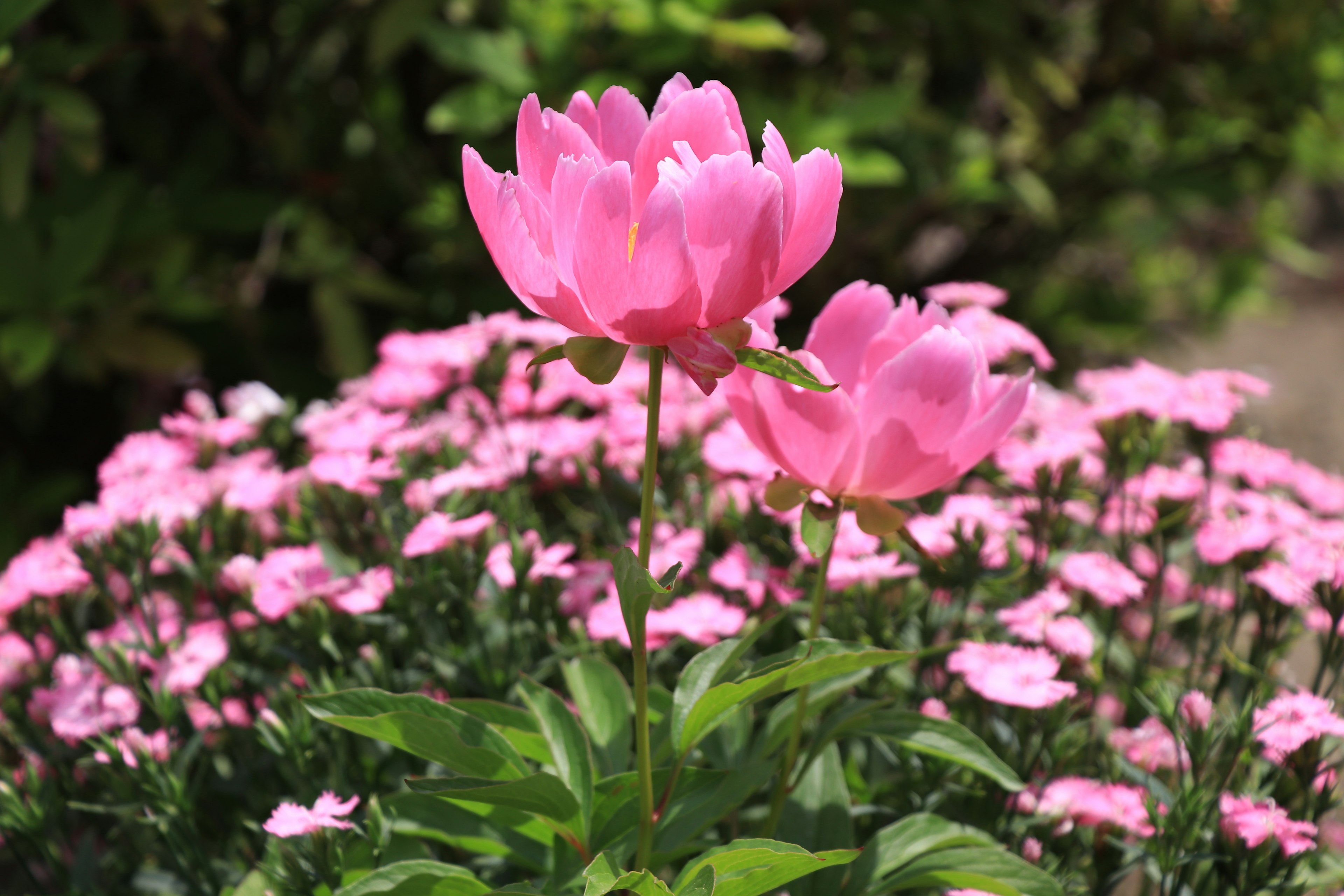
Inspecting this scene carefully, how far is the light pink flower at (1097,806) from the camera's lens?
89cm

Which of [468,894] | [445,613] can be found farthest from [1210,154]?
[468,894]

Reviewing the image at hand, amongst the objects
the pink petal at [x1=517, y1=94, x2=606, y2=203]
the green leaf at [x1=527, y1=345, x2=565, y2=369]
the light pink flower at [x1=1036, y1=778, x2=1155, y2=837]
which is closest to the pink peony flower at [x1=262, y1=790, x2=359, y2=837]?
the green leaf at [x1=527, y1=345, x2=565, y2=369]

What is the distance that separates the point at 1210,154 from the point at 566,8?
1904 mm

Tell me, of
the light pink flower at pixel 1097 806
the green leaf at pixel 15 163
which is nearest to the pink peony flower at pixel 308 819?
the light pink flower at pixel 1097 806

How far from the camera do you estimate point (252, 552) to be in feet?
4.17

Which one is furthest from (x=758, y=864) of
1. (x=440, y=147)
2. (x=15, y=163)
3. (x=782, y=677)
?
(x=440, y=147)

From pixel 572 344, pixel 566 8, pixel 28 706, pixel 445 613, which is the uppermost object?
pixel 566 8

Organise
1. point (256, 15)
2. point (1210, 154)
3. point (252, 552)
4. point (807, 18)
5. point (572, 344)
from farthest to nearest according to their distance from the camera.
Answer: point (1210, 154) < point (807, 18) < point (256, 15) < point (252, 552) < point (572, 344)

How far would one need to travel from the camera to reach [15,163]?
165 centimetres

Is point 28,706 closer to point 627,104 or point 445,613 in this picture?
point 445,613

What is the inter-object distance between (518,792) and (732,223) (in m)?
0.42

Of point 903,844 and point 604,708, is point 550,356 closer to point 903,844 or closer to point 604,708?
point 604,708

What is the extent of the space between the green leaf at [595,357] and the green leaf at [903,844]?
1.52 ft

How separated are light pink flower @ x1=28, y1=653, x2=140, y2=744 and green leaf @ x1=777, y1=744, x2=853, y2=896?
687 millimetres
